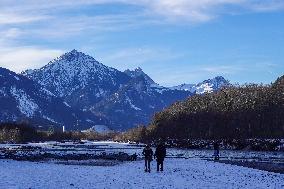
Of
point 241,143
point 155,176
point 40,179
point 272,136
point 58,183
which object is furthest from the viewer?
point 272,136

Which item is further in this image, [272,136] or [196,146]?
[272,136]

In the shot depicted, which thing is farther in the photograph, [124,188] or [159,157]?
[159,157]

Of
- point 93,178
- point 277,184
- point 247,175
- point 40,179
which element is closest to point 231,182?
point 277,184

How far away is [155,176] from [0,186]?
14.6 m

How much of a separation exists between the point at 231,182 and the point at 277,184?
11.3 ft

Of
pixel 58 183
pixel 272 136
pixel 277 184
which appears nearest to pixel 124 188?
pixel 58 183

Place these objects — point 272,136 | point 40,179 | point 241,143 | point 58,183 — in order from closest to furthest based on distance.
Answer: point 58,183
point 40,179
point 241,143
point 272,136

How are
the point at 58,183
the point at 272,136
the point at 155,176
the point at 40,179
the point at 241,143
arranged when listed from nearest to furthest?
1. the point at 58,183
2. the point at 40,179
3. the point at 155,176
4. the point at 241,143
5. the point at 272,136

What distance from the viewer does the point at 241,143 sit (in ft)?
485

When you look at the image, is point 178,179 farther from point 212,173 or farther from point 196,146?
point 196,146

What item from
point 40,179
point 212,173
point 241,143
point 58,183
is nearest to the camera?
point 58,183

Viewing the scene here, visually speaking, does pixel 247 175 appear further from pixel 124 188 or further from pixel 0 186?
pixel 0 186

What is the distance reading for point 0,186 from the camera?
35781 mm

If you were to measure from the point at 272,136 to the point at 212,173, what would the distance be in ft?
499
